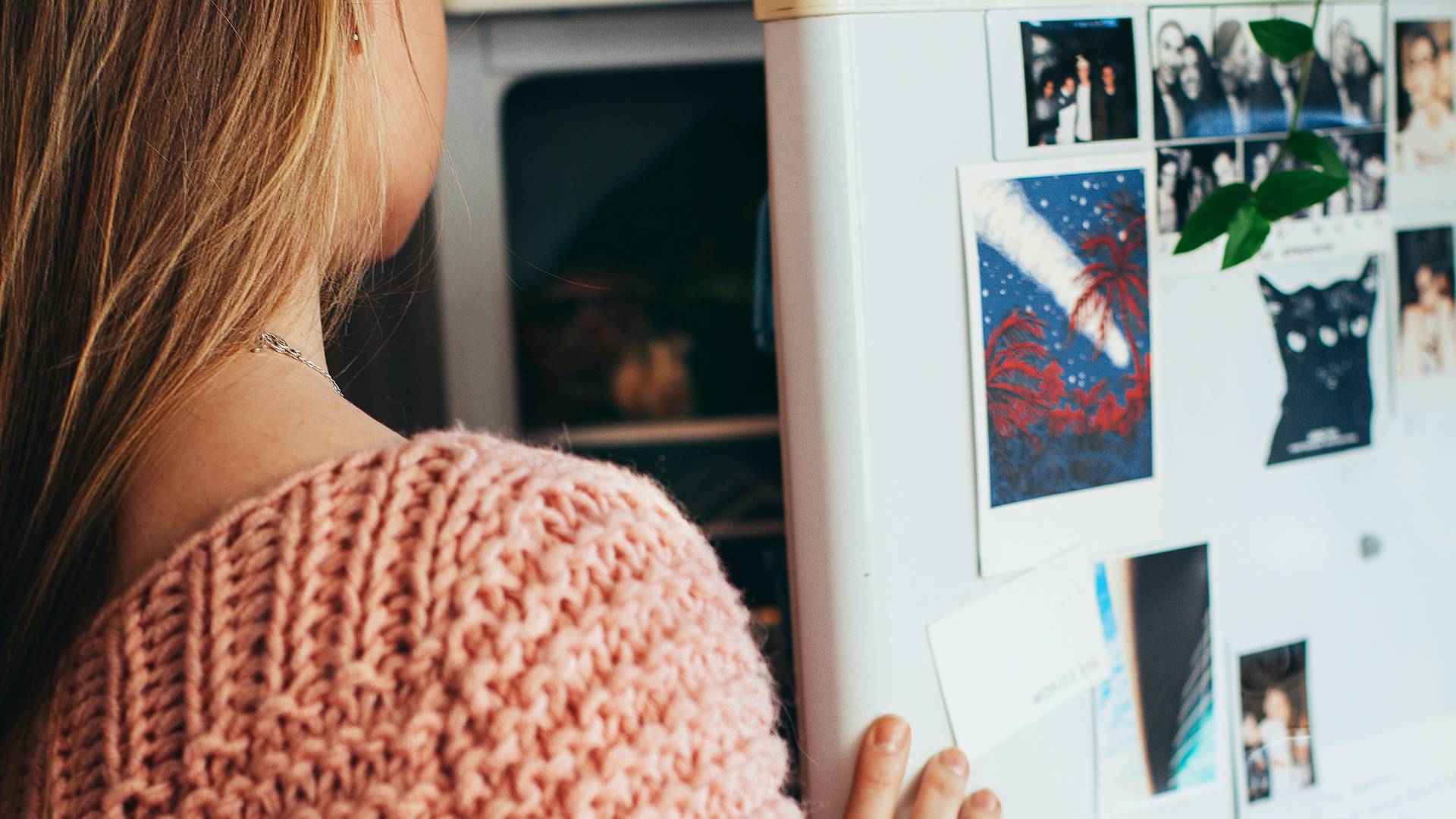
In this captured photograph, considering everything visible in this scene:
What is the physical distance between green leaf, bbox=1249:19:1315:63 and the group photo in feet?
0.05

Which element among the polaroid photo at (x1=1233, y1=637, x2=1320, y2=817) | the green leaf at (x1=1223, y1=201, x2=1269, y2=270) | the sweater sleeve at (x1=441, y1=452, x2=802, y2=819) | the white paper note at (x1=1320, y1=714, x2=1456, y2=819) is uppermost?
the green leaf at (x1=1223, y1=201, x2=1269, y2=270)

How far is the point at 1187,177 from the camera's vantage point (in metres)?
0.60

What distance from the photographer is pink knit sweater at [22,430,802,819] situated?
37cm

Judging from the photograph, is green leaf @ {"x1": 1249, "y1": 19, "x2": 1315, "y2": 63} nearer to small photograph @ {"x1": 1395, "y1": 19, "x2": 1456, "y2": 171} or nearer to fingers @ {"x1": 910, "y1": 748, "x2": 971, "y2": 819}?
small photograph @ {"x1": 1395, "y1": 19, "x2": 1456, "y2": 171}

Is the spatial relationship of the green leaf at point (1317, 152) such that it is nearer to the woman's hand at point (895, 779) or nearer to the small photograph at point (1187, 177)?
the small photograph at point (1187, 177)

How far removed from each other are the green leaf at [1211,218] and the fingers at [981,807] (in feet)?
1.03

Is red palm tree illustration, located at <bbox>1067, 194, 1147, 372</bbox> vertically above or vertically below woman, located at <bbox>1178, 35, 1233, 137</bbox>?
below

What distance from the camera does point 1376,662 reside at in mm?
695

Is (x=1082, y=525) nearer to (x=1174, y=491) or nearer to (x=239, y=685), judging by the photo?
(x=1174, y=491)

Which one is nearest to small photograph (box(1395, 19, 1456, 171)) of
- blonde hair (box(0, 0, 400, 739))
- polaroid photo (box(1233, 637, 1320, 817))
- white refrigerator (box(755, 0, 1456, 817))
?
white refrigerator (box(755, 0, 1456, 817))

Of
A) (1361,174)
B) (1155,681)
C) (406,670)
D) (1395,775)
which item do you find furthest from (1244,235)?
(406,670)

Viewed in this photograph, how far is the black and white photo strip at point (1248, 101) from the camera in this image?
1.94 ft

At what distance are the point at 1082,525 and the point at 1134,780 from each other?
0.16m

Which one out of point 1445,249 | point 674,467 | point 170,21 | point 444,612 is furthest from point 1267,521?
point 674,467
